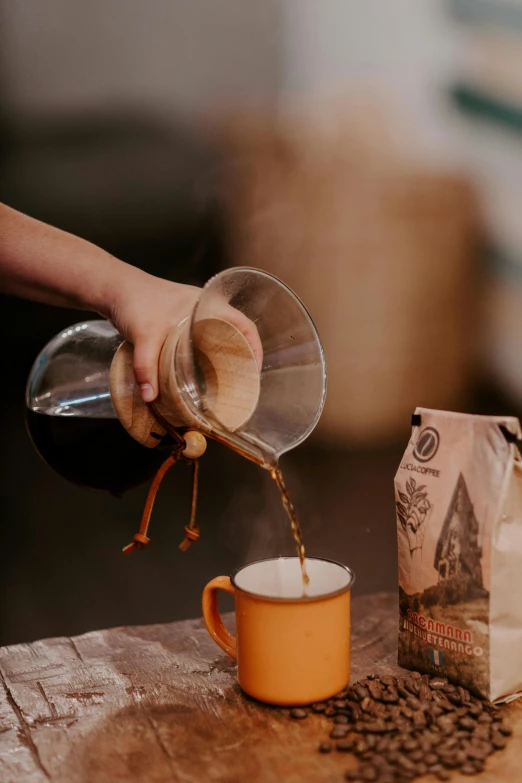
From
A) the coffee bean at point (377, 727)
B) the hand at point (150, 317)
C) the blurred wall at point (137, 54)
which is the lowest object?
the coffee bean at point (377, 727)

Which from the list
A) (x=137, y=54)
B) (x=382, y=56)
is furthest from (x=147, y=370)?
(x=382, y=56)

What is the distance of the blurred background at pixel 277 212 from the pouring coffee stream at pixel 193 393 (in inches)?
42.4

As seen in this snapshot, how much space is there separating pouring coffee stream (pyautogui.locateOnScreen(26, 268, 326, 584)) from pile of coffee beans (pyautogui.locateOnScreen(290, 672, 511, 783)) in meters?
0.17

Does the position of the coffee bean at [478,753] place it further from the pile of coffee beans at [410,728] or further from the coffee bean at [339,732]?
the coffee bean at [339,732]

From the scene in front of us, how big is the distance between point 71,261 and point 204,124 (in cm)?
120

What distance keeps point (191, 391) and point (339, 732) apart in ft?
1.34

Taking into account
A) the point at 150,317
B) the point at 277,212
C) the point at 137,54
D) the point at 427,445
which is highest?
the point at 137,54

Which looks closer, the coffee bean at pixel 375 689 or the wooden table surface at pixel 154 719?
the wooden table surface at pixel 154 719

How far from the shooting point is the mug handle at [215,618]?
96 cm

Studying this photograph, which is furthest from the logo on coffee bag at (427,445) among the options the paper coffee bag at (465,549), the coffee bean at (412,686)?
the coffee bean at (412,686)

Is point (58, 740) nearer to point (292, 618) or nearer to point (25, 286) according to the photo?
point (292, 618)

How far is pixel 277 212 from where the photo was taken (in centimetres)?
240

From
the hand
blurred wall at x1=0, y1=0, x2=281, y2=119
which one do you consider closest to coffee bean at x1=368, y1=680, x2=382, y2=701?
the hand

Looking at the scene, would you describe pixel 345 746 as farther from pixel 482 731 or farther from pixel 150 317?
pixel 150 317
